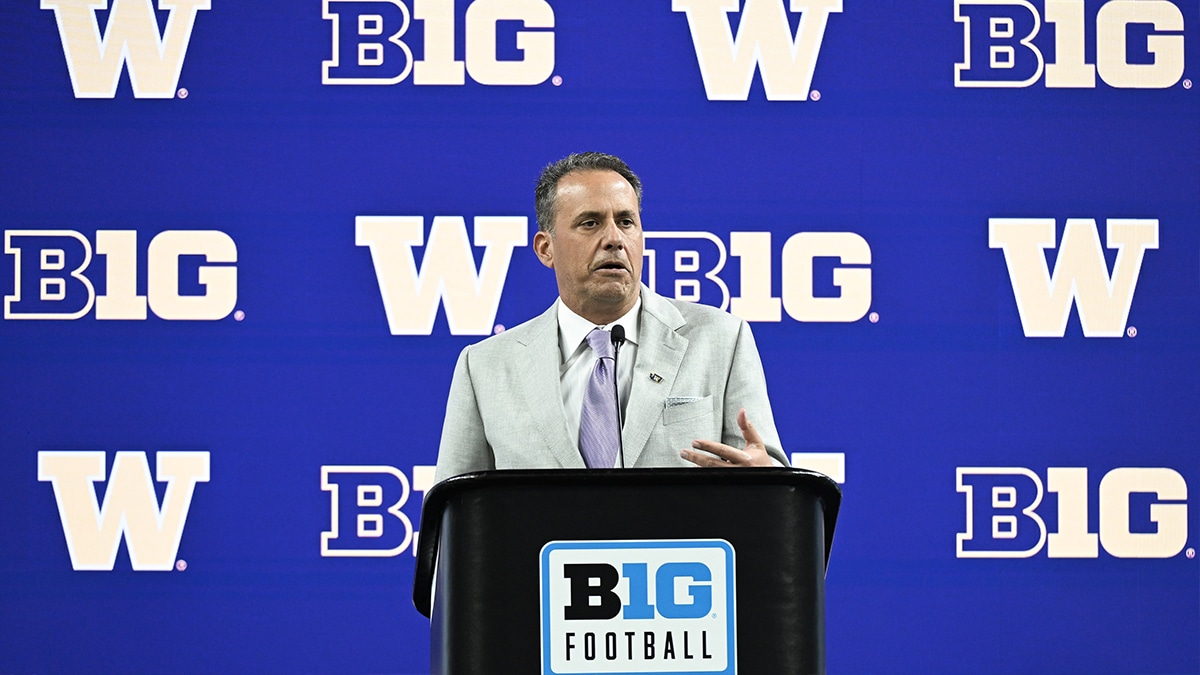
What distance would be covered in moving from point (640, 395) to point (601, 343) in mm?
109

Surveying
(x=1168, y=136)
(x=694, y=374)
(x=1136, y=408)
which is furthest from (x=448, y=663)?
(x=1168, y=136)

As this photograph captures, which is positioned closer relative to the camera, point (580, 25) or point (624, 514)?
point (624, 514)

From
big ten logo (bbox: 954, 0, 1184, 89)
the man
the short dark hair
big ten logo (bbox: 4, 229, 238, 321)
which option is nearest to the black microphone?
the man

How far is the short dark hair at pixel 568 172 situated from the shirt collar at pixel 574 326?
16 centimetres

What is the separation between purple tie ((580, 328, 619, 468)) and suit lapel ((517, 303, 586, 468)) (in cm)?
3

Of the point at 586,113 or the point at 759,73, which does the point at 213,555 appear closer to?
the point at 586,113

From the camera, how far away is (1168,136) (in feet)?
11.5

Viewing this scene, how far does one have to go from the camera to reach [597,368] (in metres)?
2.15

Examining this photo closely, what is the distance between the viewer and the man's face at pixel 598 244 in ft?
7.23

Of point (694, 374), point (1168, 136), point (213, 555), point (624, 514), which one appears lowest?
point (213, 555)

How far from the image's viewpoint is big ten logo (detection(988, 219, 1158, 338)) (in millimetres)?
3461

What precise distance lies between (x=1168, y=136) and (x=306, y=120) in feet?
7.81

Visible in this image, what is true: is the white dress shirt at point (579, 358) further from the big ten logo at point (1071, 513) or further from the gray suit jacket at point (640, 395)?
the big ten logo at point (1071, 513)

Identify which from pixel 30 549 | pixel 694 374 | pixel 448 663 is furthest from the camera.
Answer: pixel 30 549
